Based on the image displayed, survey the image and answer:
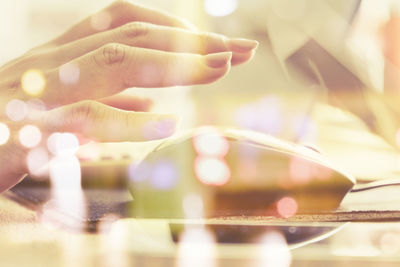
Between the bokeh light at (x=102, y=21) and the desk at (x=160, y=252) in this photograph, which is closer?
the desk at (x=160, y=252)

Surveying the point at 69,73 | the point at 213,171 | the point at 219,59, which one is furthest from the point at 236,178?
the point at 69,73

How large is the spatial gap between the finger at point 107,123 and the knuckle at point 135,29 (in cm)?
10

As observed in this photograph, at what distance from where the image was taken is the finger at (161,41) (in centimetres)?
53

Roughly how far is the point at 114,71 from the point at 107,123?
0.07 metres

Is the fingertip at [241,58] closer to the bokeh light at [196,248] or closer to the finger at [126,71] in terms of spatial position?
the finger at [126,71]

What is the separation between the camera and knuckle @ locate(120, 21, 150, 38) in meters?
0.55

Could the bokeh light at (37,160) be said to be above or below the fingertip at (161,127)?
below

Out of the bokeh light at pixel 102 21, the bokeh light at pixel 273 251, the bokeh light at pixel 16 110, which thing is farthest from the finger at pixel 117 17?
the bokeh light at pixel 273 251

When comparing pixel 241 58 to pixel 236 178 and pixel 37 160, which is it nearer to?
pixel 236 178

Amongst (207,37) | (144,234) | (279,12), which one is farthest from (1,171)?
(279,12)

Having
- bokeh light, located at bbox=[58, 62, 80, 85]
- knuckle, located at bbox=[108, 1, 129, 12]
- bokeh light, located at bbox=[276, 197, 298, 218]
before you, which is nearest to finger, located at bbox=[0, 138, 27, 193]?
bokeh light, located at bbox=[58, 62, 80, 85]

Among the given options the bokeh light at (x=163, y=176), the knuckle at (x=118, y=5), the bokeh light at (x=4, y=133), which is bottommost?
the bokeh light at (x=163, y=176)

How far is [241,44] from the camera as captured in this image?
1.77 feet

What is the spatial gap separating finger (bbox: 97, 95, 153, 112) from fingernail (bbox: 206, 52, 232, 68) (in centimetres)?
9
